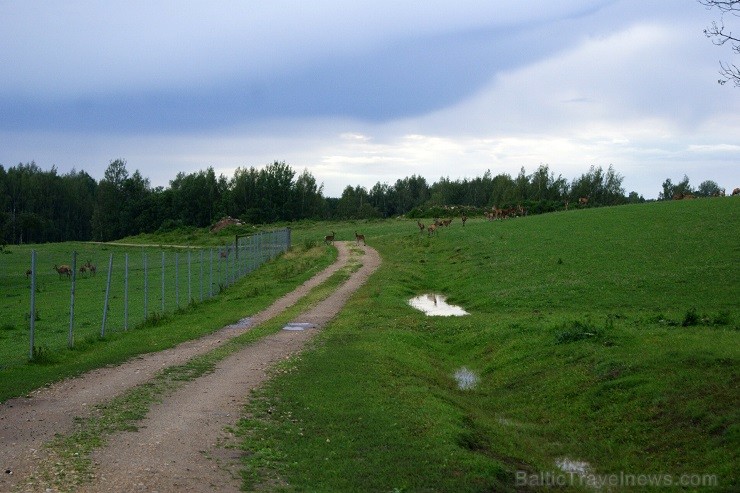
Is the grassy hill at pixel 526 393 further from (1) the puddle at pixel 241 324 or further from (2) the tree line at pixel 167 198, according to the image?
(2) the tree line at pixel 167 198

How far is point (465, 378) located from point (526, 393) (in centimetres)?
293

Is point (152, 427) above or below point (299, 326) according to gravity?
above

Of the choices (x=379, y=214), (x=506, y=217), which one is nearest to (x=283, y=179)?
(x=379, y=214)

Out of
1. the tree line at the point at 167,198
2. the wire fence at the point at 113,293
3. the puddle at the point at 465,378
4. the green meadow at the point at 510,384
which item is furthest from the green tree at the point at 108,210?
the puddle at the point at 465,378

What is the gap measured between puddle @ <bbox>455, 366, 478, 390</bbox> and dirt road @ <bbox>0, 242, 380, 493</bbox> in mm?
4272

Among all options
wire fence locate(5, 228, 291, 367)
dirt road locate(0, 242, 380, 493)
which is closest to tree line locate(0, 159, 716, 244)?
wire fence locate(5, 228, 291, 367)

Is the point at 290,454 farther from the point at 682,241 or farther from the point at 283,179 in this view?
the point at 283,179

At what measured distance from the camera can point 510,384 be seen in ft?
55.4

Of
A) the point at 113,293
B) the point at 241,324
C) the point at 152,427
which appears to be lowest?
the point at 113,293

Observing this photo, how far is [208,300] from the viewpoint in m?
32.8

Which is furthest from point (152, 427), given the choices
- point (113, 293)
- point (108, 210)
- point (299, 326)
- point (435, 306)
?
point (108, 210)

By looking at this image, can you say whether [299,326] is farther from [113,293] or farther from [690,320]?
[113,293]

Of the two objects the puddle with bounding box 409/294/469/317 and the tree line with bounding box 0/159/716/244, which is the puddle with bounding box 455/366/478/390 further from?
the tree line with bounding box 0/159/716/244

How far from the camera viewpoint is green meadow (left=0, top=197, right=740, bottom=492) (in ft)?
32.2
